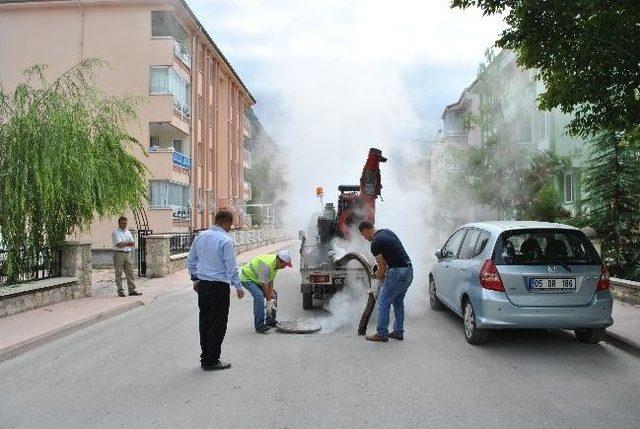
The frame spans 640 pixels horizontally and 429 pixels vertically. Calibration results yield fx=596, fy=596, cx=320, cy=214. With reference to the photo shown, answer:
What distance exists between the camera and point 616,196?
12.8 metres

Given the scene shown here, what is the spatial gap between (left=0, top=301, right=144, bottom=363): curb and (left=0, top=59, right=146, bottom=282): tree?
183 cm

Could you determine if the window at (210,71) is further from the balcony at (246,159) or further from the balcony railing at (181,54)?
→ the balcony at (246,159)

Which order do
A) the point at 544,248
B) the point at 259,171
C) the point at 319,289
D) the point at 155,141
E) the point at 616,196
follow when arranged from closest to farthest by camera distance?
the point at 544,248, the point at 319,289, the point at 616,196, the point at 155,141, the point at 259,171

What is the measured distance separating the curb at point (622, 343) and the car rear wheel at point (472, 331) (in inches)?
65.7

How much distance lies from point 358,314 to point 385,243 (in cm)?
224

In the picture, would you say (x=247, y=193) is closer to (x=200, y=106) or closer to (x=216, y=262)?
(x=200, y=106)

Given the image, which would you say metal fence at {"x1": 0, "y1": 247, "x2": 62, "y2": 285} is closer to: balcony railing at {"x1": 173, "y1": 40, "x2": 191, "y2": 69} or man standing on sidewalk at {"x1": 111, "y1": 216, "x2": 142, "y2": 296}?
man standing on sidewalk at {"x1": 111, "y1": 216, "x2": 142, "y2": 296}

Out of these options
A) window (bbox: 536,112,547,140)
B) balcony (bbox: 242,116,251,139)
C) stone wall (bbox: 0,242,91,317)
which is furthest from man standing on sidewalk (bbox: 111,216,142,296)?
balcony (bbox: 242,116,251,139)

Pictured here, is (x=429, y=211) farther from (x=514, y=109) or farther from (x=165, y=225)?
(x=165, y=225)

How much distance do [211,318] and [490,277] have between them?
323cm

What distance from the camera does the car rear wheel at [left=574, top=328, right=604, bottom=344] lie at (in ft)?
24.0

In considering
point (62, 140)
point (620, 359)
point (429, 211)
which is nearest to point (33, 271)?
point (62, 140)

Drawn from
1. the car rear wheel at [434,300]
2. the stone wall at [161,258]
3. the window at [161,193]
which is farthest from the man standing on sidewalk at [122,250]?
the window at [161,193]

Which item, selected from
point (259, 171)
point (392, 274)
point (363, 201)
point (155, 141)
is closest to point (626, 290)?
point (363, 201)
